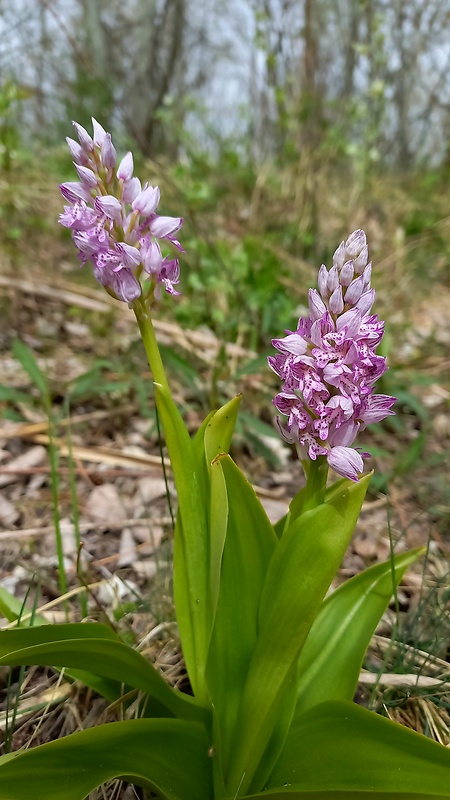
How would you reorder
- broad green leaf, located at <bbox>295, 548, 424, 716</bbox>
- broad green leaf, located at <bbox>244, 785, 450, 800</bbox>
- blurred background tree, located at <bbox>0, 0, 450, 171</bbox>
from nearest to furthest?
broad green leaf, located at <bbox>244, 785, 450, 800</bbox>, broad green leaf, located at <bbox>295, 548, 424, 716</bbox>, blurred background tree, located at <bbox>0, 0, 450, 171</bbox>

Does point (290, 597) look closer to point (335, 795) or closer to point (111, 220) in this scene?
point (335, 795)

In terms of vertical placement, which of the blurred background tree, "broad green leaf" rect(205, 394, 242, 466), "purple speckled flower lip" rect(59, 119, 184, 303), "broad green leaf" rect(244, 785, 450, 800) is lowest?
"broad green leaf" rect(244, 785, 450, 800)

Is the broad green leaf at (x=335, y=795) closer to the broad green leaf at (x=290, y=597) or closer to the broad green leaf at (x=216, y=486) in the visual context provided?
the broad green leaf at (x=290, y=597)

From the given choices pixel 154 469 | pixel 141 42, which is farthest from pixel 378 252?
pixel 141 42

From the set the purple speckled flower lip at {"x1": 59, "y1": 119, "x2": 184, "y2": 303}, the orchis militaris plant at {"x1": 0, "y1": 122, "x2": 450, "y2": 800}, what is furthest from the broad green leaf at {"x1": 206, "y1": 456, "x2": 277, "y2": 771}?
the purple speckled flower lip at {"x1": 59, "y1": 119, "x2": 184, "y2": 303}

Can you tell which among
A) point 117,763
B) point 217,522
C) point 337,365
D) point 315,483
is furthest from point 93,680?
point 337,365

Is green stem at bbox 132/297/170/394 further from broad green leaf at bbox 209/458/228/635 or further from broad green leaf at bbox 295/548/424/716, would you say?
broad green leaf at bbox 295/548/424/716
